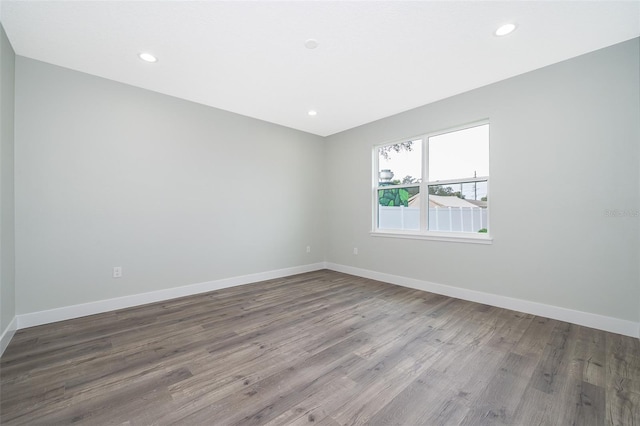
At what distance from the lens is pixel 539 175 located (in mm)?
2830

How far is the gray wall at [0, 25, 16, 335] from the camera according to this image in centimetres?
216

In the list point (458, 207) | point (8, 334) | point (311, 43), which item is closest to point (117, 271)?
point (8, 334)

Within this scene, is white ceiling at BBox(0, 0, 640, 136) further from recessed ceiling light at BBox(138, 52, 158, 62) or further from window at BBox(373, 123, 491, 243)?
window at BBox(373, 123, 491, 243)

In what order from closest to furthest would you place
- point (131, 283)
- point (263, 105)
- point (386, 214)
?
point (131, 283), point (263, 105), point (386, 214)

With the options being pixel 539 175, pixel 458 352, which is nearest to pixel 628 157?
pixel 539 175

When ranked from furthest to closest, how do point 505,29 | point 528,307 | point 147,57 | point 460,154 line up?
point 460,154 < point 528,307 < point 147,57 < point 505,29

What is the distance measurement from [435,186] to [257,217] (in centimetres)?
279

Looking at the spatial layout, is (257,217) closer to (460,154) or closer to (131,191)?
(131,191)

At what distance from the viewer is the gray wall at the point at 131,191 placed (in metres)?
2.61

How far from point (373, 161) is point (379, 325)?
2.79 meters

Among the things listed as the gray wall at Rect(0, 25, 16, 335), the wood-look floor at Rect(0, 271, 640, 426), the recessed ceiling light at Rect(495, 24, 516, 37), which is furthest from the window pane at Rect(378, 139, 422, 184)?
the gray wall at Rect(0, 25, 16, 335)

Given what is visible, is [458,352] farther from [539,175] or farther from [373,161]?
[373,161]

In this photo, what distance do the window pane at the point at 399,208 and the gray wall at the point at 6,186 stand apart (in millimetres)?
4369

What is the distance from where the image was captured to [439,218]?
146 inches
